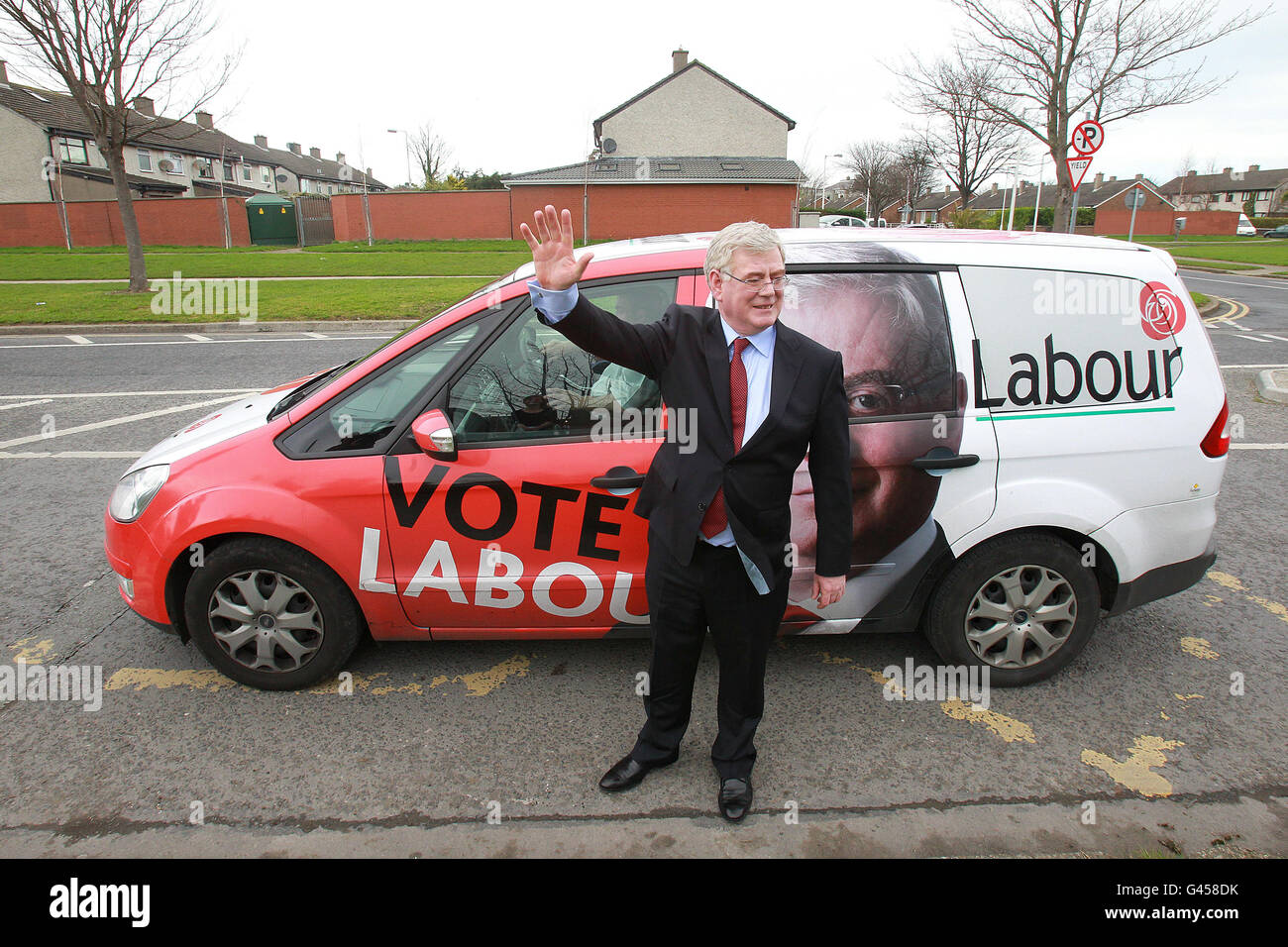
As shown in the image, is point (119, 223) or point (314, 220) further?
point (314, 220)

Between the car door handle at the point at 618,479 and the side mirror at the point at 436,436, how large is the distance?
0.53 m

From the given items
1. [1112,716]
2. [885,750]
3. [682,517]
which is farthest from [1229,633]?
[682,517]

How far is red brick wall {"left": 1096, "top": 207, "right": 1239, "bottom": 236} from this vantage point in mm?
61844

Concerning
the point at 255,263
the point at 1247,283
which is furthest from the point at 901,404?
the point at 255,263

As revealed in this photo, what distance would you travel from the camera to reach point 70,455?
20.5 feet

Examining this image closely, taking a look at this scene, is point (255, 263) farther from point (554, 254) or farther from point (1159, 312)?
point (1159, 312)

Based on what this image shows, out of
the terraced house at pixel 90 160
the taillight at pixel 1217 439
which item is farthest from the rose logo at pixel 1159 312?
the terraced house at pixel 90 160

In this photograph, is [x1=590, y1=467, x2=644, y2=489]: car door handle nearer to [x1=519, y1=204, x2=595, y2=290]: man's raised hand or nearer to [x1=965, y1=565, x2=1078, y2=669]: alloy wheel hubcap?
[x1=519, y1=204, x2=595, y2=290]: man's raised hand

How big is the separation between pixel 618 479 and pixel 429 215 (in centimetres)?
3801

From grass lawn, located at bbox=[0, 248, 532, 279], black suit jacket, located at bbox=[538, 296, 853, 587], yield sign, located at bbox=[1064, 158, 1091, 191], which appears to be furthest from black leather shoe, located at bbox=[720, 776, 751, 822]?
grass lawn, located at bbox=[0, 248, 532, 279]

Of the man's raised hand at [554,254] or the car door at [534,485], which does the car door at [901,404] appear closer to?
the car door at [534,485]

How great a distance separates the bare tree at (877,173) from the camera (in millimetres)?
49719

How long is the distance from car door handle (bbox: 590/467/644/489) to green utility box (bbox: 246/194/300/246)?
3879cm
